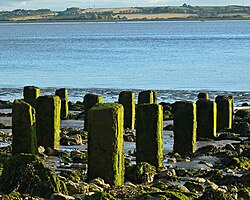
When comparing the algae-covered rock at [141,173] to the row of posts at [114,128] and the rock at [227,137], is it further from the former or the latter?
the rock at [227,137]

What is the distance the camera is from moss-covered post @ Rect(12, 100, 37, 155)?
61.2ft

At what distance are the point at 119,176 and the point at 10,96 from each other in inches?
1093

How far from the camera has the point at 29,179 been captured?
14328 mm

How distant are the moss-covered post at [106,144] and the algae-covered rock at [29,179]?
6.61 feet

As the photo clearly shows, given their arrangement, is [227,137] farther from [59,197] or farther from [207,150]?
[59,197]

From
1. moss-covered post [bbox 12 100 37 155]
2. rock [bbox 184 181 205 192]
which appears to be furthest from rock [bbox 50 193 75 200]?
moss-covered post [bbox 12 100 37 155]

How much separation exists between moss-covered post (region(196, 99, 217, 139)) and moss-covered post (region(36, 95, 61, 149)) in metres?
4.82

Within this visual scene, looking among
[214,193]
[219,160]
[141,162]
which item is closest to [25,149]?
[141,162]

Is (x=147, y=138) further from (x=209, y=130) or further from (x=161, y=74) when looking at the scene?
(x=161, y=74)

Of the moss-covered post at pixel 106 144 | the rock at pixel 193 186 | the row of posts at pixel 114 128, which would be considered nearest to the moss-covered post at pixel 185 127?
the row of posts at pixel 114 128

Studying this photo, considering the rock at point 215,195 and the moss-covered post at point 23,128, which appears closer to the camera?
the rock at point 215,195

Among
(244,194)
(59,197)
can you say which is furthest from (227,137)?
(59,197)

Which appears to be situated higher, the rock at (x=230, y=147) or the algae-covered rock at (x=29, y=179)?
the algae-covered rock at (x=29, y=179)

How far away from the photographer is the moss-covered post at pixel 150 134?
18797 millimetres
